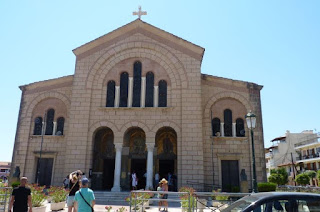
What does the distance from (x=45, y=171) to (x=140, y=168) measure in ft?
23.6

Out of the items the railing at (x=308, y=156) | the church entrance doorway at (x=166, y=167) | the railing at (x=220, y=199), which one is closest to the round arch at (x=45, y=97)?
the church entrance doorway at (x=166, y=167)

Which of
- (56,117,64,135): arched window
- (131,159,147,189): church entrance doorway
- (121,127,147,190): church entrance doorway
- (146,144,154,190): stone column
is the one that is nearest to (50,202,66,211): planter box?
(146,144,154,190): stone column

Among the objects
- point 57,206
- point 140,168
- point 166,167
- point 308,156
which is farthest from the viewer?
point 308,156

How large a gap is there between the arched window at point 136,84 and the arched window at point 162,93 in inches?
63.9

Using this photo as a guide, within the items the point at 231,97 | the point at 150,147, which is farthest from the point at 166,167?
the point at 231,97

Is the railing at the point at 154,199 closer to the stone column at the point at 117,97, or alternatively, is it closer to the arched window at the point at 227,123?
the stone column at the point at 117,97

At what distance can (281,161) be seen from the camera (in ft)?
193

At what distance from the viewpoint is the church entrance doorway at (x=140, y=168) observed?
22344 mm

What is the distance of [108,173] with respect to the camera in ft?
74.0

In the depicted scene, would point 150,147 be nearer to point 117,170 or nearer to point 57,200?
point 117,170

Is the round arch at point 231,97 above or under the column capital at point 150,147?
above

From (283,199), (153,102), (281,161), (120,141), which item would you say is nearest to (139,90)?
(153,102)

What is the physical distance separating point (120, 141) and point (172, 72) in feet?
21.4

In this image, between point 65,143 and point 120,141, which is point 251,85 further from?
point 65,143
